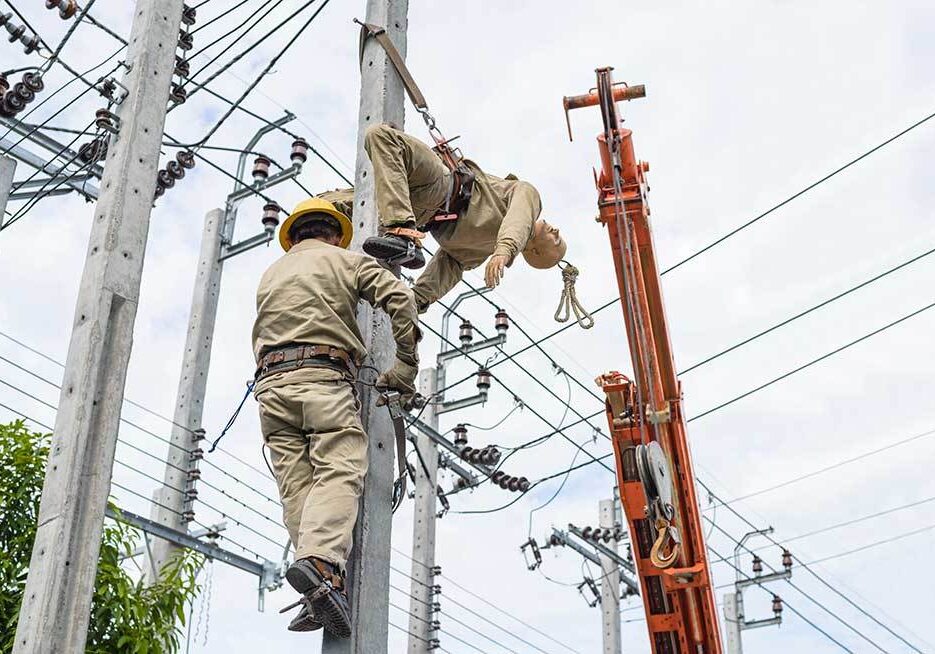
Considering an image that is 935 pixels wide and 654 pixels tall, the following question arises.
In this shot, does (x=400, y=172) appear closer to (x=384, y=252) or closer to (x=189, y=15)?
(x=384, y=252)

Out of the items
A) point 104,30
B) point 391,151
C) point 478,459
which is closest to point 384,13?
point 391,151

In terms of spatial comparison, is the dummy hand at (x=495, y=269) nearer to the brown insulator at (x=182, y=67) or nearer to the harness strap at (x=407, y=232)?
the harness strap at (x=407, y=232)

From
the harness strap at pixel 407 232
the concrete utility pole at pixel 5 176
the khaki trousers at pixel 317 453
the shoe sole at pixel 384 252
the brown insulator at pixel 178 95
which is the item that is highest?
the brown insulator at pixel 178 95

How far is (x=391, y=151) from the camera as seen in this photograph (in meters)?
5.25

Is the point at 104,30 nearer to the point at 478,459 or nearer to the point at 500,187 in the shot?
the point at 500,187

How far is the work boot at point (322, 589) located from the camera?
13.7ft

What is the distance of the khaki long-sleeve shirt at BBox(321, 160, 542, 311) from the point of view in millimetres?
5781

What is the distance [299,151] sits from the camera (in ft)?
38.5

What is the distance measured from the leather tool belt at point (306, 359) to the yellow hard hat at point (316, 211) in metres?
0.69

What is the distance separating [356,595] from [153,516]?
6972 mm

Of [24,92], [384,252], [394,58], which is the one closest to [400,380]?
[384,252]

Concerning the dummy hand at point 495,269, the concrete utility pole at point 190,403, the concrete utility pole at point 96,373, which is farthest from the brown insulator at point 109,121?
the concrete utility pole at point 190,403

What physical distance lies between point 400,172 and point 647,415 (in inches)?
157

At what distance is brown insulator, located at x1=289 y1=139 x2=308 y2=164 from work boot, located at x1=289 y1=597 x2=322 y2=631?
25.9 feet
